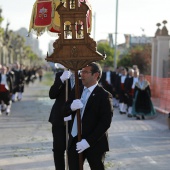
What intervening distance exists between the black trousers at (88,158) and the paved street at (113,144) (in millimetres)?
3112

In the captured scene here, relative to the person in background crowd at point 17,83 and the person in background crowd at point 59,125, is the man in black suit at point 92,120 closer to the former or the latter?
the person in background crowd at point 59,125

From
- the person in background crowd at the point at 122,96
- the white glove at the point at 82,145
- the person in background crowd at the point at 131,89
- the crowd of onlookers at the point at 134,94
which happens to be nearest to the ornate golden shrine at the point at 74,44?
the white glove at the point at 82,145

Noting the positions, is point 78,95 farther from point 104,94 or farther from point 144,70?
point 144,70

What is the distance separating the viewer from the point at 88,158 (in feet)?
19.5

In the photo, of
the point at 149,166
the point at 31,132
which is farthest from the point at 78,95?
the point at 31,132

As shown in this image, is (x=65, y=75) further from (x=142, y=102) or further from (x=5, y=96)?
(x=5, y=96)

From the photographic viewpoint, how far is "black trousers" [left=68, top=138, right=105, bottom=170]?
231 inches

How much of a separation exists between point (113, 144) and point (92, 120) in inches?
232

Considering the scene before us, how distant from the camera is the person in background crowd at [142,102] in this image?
17.8 meters

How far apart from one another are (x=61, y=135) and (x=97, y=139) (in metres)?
1.77

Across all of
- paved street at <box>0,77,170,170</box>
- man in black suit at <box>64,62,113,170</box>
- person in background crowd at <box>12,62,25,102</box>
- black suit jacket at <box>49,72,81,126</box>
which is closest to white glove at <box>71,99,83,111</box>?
man in black suit at <box>64,62,113,170</box>

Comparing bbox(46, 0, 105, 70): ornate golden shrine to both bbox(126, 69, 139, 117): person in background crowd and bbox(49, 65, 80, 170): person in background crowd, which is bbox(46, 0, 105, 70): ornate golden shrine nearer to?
bbox(49, 65, 80, 170): person in background crowd

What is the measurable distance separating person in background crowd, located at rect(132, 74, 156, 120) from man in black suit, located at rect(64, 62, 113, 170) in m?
11.8

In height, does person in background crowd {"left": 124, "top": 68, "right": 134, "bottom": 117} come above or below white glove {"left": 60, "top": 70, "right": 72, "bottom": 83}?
below
